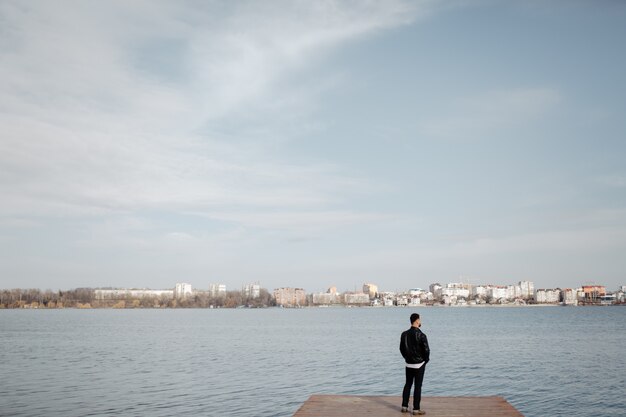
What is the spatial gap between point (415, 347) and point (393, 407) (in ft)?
8.18

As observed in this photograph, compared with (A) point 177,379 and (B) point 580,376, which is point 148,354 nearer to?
(A) point 177,379

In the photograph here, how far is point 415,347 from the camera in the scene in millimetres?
17031

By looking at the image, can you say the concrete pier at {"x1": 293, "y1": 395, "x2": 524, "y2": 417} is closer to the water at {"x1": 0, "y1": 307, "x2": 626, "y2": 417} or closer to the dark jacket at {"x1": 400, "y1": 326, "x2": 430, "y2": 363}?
the dark jacket at {"x1": 400, "y1": 326, "x2": 430, "y2": 363}

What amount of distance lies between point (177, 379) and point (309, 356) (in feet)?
62.5

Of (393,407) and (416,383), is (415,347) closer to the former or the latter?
(416,383)

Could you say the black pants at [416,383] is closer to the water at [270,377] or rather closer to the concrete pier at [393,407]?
the concrete pier at [393,407]

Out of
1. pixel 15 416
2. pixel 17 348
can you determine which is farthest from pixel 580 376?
pixel 17 348

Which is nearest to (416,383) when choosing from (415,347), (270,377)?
(415,347)

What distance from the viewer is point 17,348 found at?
66.9m

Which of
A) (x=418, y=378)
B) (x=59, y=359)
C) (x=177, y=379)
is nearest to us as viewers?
(x=418, y=378)

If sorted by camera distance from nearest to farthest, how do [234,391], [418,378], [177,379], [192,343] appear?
[418,378], [234,391], [177,379], [192,343]

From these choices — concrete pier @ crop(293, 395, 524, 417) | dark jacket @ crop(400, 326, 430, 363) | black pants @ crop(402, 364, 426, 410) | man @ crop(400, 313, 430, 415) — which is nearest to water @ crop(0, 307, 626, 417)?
concrete pier @ crop(293, 395, 524, 417)

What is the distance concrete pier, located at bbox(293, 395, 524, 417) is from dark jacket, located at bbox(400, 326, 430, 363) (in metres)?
1.65

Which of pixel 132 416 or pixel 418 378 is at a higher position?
pixel 418 378
